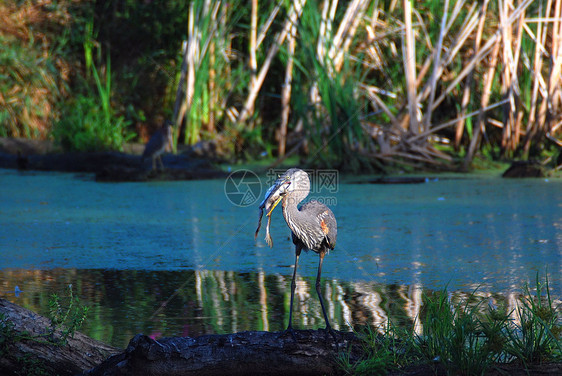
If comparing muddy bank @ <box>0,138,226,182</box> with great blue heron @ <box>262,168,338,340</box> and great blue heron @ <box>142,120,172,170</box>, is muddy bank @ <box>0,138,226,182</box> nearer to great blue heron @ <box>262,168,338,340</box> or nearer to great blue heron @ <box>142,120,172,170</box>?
great blue heron @ <box>142,120,172,170</box>

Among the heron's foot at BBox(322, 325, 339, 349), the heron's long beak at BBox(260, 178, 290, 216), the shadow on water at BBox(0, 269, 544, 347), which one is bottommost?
the shadow on water at BBox(0, 269, 544, 347)

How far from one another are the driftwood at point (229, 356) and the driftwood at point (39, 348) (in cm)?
10

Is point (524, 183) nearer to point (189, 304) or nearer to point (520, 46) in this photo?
point (520, 46)

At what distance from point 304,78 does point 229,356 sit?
522 centimetres

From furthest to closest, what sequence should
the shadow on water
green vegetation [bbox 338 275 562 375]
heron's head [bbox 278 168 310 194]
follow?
the shadow on water
heron's head [bbox 278 168 310 194]
green vegetation [bbox 338 275 562 375]

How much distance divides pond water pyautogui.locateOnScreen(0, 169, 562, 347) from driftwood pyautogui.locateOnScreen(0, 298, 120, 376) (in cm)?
22

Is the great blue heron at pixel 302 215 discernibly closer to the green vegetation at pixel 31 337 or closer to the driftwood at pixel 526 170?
the green vegetation at pixel 31 337

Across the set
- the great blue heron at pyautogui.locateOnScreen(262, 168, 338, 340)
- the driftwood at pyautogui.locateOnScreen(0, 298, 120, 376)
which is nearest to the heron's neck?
the great blue heron at pyautogui.locateOnScreen(262, 168, 338, 340)

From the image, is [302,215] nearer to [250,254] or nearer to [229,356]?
[229,356]

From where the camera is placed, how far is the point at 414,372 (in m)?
1.72

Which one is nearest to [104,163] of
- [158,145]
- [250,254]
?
[158,145]

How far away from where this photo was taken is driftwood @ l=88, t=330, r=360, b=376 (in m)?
1.72

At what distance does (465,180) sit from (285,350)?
4217 millimetres

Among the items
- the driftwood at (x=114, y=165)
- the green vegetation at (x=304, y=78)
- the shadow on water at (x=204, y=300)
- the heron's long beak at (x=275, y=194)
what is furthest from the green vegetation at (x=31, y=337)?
the driftwood at (x=114, y=165)
